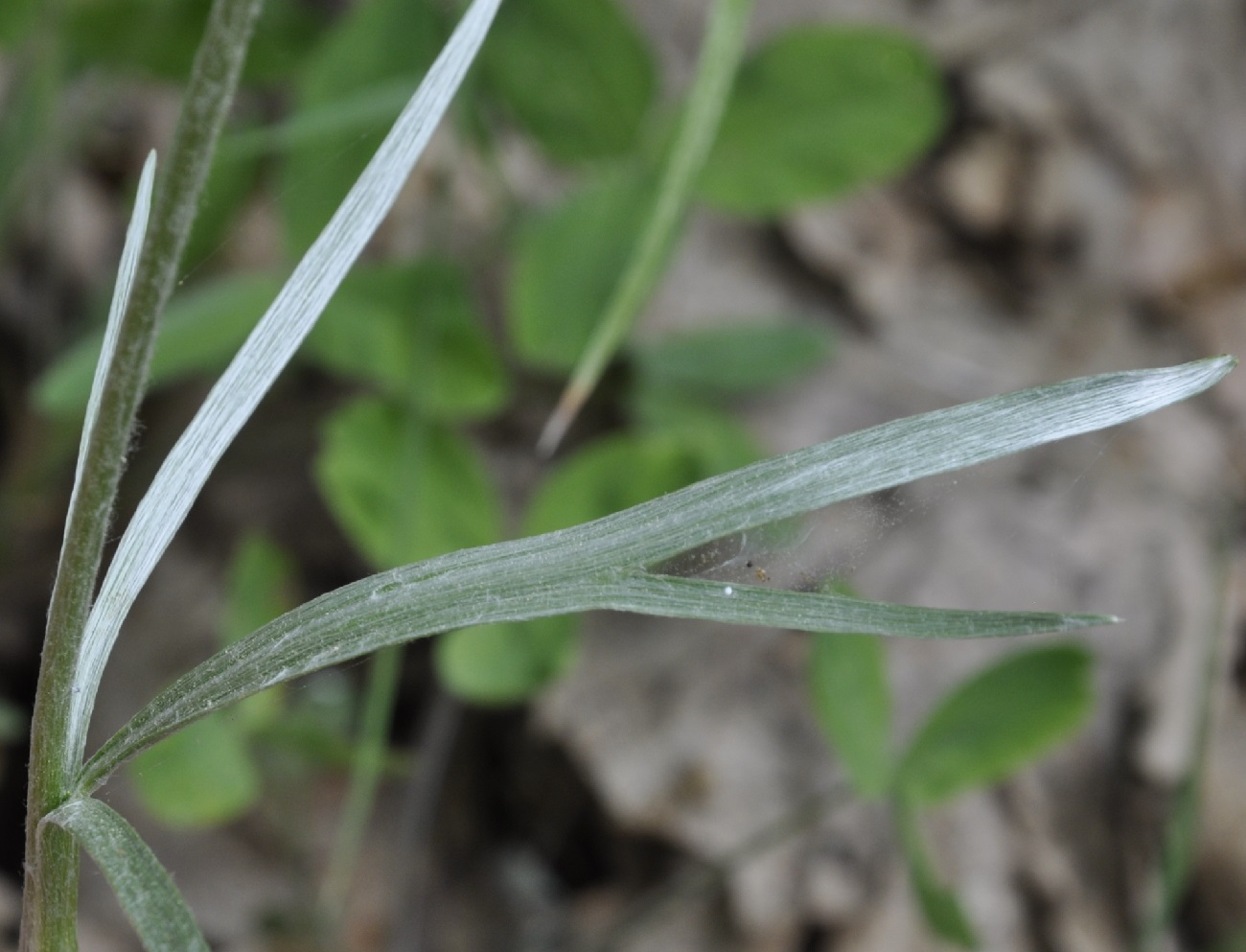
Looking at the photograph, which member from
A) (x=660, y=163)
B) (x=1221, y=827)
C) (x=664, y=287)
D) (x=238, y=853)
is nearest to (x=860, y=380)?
(x=664, y=287)

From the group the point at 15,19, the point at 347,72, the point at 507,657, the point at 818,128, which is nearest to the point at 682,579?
the point at 507,657

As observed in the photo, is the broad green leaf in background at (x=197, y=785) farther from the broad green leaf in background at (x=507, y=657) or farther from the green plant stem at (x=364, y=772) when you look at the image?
the broad green leaf in background at (x=507, y=657)

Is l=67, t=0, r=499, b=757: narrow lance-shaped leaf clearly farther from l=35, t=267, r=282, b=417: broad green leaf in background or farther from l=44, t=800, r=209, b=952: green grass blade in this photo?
l=35, t=267, r=282, b=417: broad green leaf in background

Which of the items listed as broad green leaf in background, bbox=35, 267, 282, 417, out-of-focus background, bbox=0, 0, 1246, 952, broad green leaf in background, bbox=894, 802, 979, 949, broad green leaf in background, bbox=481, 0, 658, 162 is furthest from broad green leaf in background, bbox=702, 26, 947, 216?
broad green leaf in background, bbox=894, 802, 979, 949

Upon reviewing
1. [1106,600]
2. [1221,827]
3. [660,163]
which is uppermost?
[660,163]

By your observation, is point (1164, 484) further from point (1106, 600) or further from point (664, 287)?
point (664, 287)

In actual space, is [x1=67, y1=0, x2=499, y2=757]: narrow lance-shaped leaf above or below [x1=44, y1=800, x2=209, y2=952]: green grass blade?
above
